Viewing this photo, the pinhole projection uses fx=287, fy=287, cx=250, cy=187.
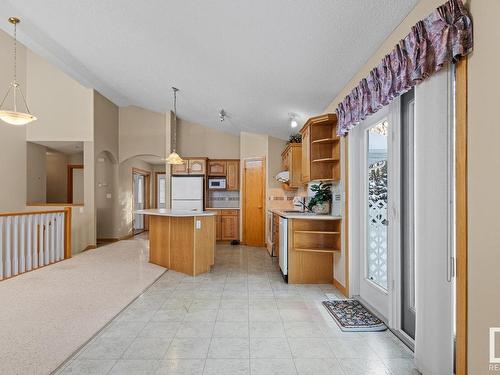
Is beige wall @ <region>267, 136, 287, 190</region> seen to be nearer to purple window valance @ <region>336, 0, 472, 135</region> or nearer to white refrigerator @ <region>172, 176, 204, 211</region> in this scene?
white refrigerator @ <region>172, 176, 204, 211</region>

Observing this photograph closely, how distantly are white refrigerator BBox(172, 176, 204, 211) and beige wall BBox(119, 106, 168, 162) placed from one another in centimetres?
108

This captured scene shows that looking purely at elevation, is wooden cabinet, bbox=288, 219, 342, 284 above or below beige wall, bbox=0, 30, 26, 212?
below

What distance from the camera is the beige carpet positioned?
2.16 metres

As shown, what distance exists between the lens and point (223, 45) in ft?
10.3

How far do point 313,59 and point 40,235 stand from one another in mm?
5094

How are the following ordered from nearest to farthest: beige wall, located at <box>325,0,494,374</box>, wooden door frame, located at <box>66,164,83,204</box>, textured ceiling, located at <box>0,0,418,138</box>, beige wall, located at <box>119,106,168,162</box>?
1. beige wall, located at <box>325,0,494,374</box>
2. textured ceiling, located at <box>0,0,418,138</box>
3. beige wall, located at <box>119,106,168,162</box>
4. wooden door frame, located at <box>66,164,83,204</box>

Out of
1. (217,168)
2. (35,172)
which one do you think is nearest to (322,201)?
(217,168)

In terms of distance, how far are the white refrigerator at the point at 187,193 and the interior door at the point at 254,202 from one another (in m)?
1.14

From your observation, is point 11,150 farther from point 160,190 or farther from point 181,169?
point 160,190

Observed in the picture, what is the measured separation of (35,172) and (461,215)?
821 centimetres

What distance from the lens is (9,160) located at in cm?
607

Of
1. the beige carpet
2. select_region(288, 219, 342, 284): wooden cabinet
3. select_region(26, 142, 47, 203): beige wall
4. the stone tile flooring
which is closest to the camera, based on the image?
the stone tile flooring

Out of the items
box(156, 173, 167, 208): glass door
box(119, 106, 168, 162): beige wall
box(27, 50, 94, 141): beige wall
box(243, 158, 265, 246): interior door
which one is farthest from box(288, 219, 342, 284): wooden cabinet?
box(156, 173, 167, 208): glass door

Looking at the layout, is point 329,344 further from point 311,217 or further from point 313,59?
point 313,59
